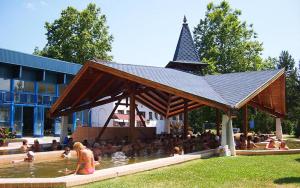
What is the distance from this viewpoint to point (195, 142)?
22.0 metres

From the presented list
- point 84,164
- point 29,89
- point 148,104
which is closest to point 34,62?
point 29,89

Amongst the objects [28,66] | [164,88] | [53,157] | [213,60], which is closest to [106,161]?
[53,157]

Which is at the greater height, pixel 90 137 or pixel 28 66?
pixel 28 66

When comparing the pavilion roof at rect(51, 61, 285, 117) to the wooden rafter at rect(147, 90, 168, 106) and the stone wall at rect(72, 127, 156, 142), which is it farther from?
the stone wall at rect(72, 127, 156, 142)

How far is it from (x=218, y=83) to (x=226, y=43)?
83.4 ft

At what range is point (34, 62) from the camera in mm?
34719

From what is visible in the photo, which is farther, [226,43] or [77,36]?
[77,36]

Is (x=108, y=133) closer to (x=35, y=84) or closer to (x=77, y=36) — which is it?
(x=35, y=84)

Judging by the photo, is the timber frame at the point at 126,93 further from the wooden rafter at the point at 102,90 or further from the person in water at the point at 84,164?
the person in water at the point at 84,164

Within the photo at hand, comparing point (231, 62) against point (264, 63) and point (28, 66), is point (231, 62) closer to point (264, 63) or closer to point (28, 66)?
point (264, 63)

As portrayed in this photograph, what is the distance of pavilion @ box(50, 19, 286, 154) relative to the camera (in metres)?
17.0

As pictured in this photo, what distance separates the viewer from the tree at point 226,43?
45844mm

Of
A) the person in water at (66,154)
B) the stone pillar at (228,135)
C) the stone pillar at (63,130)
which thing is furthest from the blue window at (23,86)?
the stone pillar at (228,135)

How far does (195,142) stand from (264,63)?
2938cm
